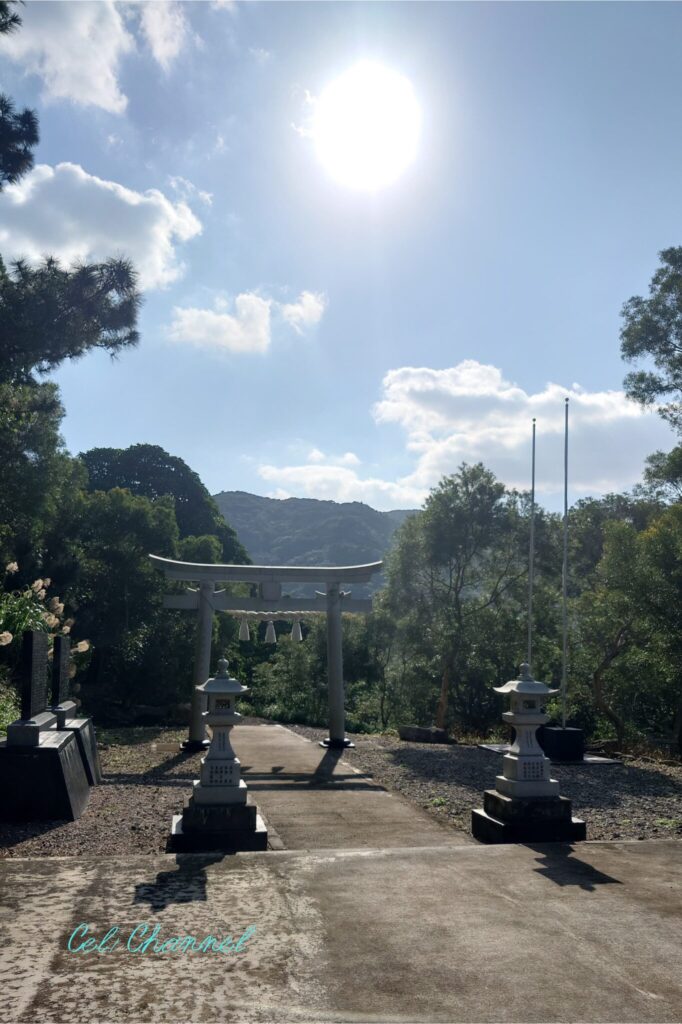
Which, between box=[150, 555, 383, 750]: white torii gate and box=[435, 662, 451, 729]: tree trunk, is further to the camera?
box=[435, 662, 451, 729]: tree trunk

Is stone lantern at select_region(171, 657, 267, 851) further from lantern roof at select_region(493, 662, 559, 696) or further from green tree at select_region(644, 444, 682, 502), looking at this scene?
green tree at select_region(644, 444, 682, 502)

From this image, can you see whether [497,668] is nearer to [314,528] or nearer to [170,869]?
[170,869]

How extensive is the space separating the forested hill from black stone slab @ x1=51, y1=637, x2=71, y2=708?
129493 mm

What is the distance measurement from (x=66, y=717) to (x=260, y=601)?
5.45 m

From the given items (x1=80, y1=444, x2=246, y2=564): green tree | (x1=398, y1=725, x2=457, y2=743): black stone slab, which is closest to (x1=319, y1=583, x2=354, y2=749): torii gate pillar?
(x1=398, y1=725, x2=457, y2=743): black stone slab

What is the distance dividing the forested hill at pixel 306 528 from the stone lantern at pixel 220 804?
134 m

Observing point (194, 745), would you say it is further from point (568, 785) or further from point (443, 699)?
point (443, 699)

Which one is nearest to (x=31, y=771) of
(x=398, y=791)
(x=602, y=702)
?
(x=398, y=791)

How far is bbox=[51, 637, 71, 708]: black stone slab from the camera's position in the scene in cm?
1120

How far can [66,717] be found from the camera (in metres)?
10.7

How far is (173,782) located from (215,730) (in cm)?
473

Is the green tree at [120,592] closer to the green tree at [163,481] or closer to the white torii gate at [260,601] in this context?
the white torii gate at [260,601]

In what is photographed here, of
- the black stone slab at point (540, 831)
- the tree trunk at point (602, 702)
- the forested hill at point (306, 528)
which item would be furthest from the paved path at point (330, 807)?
the forested hill at point (306, 528)

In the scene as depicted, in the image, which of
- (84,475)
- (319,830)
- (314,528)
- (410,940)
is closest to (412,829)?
(319,830)
